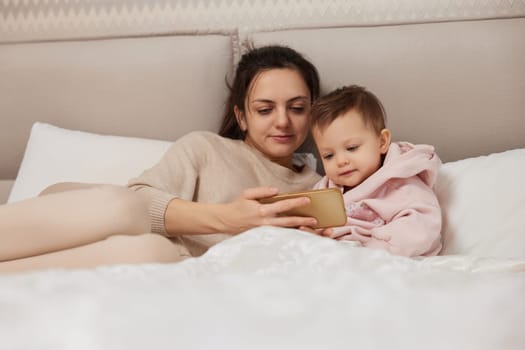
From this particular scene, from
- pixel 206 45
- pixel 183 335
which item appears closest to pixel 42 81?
pixel 206 45

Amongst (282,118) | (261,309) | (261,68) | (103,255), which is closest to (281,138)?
(282,118)

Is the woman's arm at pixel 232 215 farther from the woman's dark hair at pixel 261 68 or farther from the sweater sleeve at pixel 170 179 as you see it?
the woman's dark hair at pixel 261 68

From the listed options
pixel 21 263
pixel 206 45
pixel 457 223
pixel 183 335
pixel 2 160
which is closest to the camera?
pixel 183 335

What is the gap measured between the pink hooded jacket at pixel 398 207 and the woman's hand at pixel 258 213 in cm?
14

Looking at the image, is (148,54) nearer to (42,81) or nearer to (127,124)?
(127,124)

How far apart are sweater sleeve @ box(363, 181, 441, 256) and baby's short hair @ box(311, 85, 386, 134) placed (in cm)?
18

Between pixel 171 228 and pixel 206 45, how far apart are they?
26.8 inches

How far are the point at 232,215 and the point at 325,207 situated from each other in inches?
9.4

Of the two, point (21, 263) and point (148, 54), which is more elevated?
point (148, 54)

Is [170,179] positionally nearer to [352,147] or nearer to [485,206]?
[352,147]

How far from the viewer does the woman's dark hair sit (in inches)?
65.3

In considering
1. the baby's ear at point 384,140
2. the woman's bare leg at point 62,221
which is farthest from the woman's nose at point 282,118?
the woman's bare leg at point 62,221

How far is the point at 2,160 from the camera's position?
200cm

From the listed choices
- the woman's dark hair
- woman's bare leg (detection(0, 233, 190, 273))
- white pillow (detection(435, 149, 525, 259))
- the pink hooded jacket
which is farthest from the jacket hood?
woman's bare leg (detection(0, 233, 190, 273))
